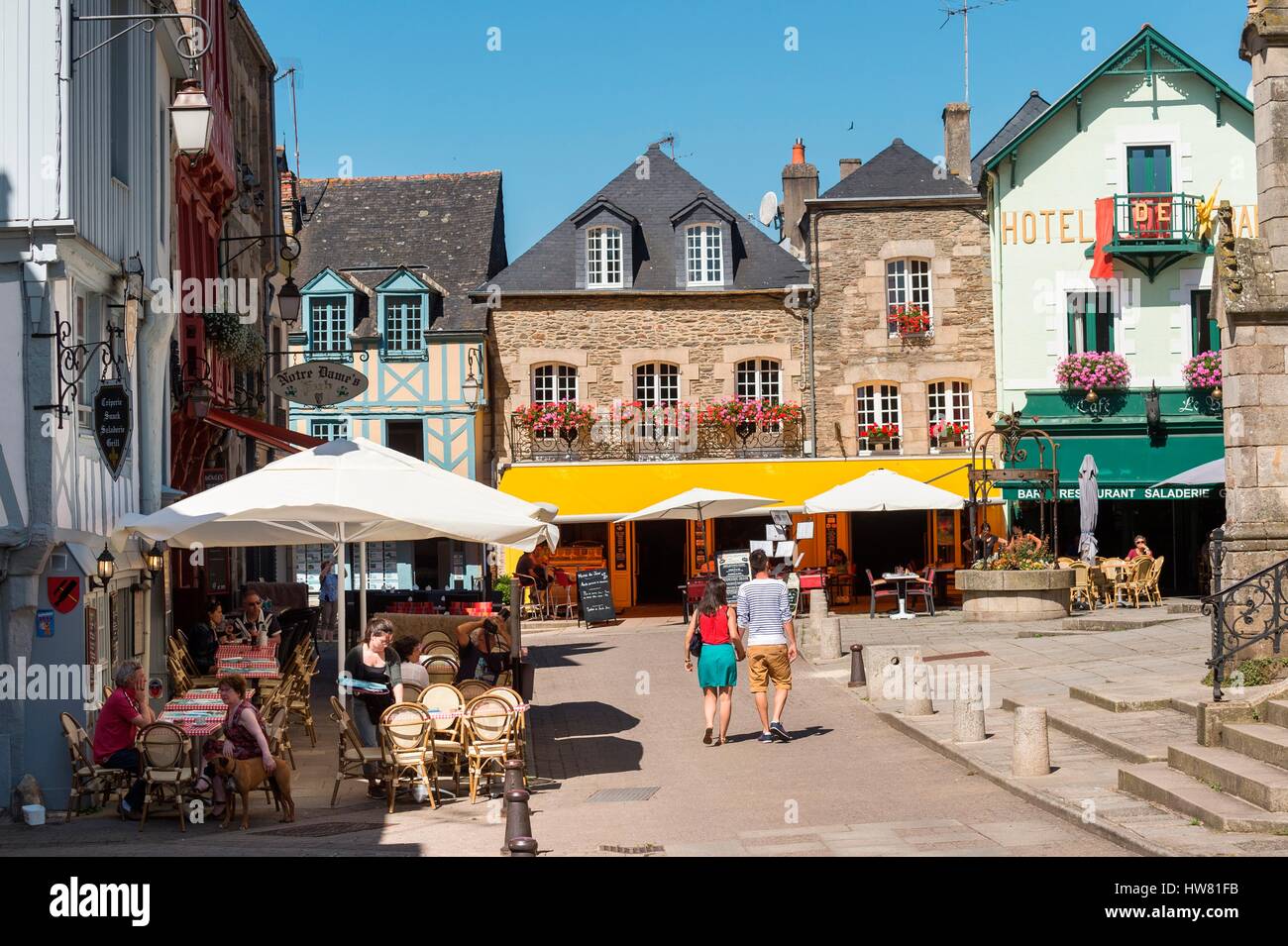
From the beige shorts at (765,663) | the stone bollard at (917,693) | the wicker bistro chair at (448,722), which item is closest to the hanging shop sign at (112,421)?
the wicker bistro chair at (448,722)

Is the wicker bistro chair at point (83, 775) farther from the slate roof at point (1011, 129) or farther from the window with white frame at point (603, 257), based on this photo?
the slate roof at point (1011, 129)

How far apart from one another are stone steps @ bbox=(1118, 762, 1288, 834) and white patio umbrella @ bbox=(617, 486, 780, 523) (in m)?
14.6

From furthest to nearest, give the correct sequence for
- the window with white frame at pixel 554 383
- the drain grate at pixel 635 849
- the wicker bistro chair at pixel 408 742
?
the window with white frame at pixel 554 383 → the wicker bistro chair at pixel 408 742 → the drain grate at pixel 635 849

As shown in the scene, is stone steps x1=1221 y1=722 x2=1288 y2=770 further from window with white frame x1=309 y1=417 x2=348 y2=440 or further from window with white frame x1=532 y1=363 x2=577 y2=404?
window with white frame x1=309 y1=417 x2=348 y2=440

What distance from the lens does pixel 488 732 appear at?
37.8 feet

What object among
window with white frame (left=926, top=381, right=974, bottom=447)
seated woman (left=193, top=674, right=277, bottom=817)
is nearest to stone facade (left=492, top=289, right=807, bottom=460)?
window with white frame (left=926, top=381, right=974, bottom=447)

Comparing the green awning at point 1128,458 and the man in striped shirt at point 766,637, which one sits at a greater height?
the green awning at point 1128,458

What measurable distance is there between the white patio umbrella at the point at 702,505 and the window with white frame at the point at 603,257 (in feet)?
22.0

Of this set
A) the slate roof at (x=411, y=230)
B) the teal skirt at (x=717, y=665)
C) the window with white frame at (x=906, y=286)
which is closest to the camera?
the teal skirt at (x=717, y=665)

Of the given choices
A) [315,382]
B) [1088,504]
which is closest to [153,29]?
[315,382]

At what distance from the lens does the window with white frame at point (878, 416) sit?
29781 mm

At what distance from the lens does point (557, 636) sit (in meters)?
24.7
